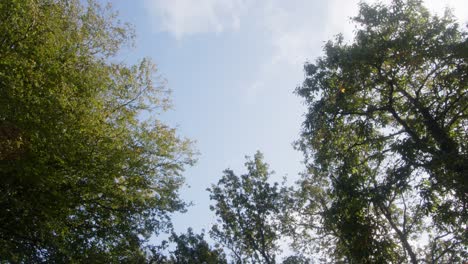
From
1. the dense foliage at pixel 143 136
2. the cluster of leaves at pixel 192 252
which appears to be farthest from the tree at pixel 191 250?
the dense foliage at pixel 143 136

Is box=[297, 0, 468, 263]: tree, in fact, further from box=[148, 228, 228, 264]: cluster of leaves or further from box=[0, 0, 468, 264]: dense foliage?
box=[148, 228, 228, 264]: cluster of leaves

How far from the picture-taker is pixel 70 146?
38.8 ft

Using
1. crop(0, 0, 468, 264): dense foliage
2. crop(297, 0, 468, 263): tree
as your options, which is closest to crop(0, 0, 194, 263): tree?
crop(0, 0, 468, 264): dense foliage

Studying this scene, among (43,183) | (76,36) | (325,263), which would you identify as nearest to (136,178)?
(43,183)

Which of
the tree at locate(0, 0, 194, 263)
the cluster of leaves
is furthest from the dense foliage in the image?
the cluster of leaves

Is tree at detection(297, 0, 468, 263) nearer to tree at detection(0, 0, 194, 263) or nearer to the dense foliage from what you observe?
the dense foliage

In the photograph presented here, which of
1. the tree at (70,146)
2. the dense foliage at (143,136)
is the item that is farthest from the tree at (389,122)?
the tree at (70,146)

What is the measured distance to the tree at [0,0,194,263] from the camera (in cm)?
1155

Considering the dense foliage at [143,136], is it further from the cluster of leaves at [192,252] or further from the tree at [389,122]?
the cluster of leaves at [192,252]

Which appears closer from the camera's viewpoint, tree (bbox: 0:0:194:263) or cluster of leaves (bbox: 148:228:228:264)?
tree (bbox: 0:0:194:263)

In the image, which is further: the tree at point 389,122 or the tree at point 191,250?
the tree at point 191,250

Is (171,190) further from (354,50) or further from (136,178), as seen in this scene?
(354,50)

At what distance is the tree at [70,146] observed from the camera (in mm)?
11547

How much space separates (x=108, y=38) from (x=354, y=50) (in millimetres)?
10746
